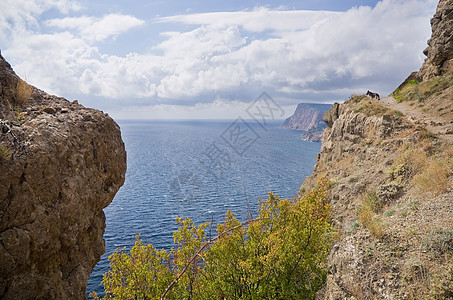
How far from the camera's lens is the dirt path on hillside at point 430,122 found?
58.6 ft

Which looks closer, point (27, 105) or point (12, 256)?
point (12, 256)

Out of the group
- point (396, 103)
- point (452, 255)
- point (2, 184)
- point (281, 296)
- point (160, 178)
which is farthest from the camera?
point (160, 178)

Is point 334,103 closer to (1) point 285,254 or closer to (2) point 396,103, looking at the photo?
(2) point 396,103

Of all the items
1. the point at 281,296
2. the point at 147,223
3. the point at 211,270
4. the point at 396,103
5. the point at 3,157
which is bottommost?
the point at 147,223

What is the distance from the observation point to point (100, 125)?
12461mm

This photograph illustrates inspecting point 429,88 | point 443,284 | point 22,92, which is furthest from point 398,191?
point 429,88

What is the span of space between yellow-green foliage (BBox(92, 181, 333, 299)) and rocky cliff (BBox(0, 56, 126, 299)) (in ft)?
6.52

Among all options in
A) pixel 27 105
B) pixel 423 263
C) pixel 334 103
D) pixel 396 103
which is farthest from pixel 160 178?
pixel 423 263

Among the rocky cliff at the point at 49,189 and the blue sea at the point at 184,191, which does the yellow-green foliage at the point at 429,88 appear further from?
the rocky cliff at the point at 49,189

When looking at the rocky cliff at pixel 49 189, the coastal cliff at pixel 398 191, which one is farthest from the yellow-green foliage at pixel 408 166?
the rocky cliff at pixel 49 189

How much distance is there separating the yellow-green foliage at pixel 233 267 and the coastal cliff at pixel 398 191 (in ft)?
5.10

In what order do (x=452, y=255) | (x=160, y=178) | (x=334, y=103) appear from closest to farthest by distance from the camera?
(x=452, y=255) → (x=334, y=103) → (x=160, y=178)

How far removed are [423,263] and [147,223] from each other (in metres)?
35.6

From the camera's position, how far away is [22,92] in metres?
10.9
